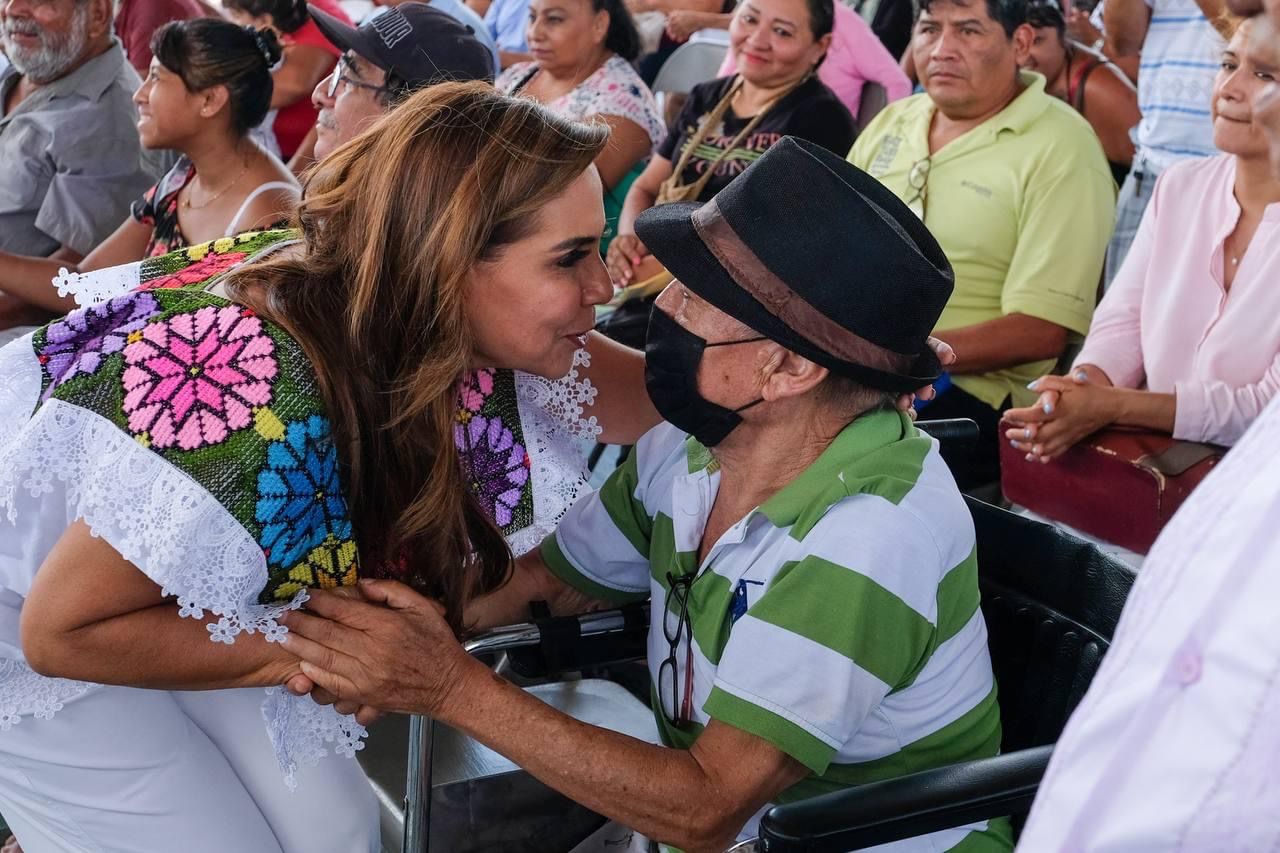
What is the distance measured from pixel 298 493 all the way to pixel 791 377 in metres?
0.60

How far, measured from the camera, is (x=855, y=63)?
4230mm

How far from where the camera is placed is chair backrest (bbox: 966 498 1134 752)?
5.17 feet

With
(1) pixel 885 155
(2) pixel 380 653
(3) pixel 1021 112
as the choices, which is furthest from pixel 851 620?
(1) pixel 885 155

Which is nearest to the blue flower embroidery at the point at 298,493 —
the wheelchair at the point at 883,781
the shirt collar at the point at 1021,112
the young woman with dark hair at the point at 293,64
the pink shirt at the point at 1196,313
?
the wheelchair at the point at 883,781

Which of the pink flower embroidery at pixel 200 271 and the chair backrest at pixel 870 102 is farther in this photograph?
the chair backrest at pixel 870 102

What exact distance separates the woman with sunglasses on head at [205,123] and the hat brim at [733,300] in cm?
187

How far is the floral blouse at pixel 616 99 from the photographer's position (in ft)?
13.7

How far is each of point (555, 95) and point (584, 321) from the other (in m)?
2.78

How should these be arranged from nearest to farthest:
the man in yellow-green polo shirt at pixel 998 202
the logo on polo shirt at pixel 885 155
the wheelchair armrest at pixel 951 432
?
the wheelchair armrest at pixel 951 432 < the man in yellow-green polo shirt at pixel 998 202 < the logo on polo shirt at pixel 885 155

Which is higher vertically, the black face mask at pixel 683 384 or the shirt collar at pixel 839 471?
the black face mask at pixel 683 384

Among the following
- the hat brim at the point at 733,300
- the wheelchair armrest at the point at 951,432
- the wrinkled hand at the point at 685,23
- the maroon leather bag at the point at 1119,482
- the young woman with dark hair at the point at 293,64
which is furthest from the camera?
the wrinkled hand at the point at 685,23

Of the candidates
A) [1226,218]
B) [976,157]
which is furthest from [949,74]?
[1226,218]

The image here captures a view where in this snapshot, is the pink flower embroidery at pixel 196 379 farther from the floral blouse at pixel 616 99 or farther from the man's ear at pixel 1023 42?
the floral blouse at pixel 616 99

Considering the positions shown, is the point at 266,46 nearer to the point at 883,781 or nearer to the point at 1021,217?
the point at 1021,217
